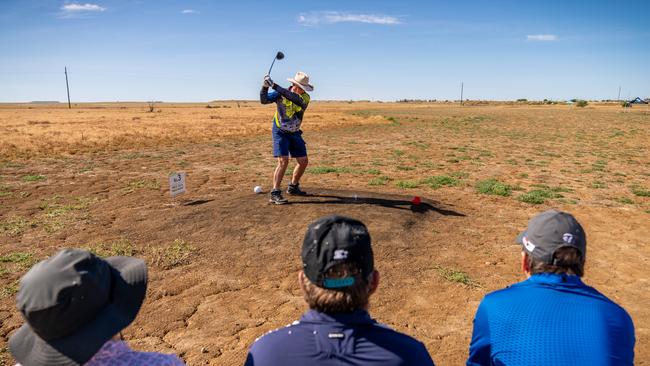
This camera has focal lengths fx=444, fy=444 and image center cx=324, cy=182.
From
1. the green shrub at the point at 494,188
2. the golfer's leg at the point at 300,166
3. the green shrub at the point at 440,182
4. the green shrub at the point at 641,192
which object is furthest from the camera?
the green shrub at the point at 440,182

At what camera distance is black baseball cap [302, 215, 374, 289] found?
1648mm

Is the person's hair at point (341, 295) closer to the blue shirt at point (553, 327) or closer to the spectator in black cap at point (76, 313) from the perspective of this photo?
the spectator in black cap at point (76, 313)

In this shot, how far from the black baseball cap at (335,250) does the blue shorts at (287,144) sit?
5.62 m

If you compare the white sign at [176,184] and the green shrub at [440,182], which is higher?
the white sign at [176,184]

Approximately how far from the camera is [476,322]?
2.21 meters

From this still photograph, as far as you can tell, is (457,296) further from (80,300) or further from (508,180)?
(508,180)

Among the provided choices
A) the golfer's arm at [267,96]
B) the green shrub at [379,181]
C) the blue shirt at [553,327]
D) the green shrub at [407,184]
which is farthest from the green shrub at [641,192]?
the blue shirt at [553,327]

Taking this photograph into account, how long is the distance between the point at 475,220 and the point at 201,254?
4.13 metres

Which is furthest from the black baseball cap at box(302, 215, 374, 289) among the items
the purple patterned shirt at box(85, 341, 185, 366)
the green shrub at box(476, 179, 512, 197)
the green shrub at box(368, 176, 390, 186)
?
the green shrub at box(368, 176, 390, 186)

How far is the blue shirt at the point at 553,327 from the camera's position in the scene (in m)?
1.83

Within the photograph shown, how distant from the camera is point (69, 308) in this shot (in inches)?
57.9

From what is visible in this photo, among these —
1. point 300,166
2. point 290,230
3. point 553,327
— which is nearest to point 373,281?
point 553,327

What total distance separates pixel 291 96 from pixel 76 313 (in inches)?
224

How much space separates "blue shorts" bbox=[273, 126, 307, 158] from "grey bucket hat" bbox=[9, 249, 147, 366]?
18.4ft
